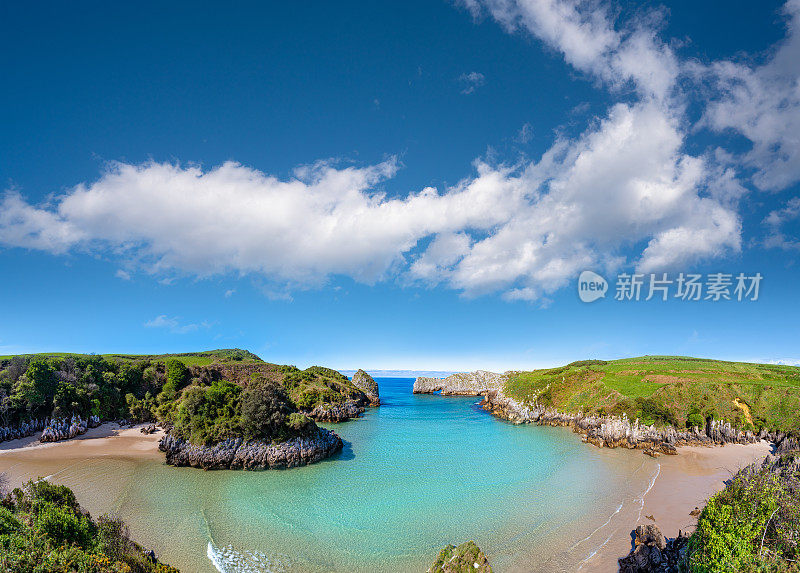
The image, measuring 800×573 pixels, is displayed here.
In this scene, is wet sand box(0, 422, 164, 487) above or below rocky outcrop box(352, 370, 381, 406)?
above

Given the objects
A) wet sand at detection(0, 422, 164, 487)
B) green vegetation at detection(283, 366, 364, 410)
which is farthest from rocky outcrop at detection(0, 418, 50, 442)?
green vegetation at detection(283, 366, 364, 410)

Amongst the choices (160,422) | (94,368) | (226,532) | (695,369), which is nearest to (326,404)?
(160,422)

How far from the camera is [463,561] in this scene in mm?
12328

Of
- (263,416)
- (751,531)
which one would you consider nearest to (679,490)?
(751,531)

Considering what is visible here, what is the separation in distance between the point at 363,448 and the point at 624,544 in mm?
28296

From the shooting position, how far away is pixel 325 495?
80.1ft

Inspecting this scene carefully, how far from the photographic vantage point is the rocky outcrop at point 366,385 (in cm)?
9875

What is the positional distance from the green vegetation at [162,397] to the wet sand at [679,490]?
87.5ft

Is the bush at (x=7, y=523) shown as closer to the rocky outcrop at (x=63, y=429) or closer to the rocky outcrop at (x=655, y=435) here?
the rocky outcrop at (x=63, y=429)

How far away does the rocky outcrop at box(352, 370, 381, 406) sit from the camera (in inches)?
3888

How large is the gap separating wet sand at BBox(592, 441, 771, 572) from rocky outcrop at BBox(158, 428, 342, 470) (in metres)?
24.1

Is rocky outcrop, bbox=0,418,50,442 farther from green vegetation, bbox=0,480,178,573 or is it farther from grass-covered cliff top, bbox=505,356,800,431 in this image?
grass-covered cliff top, bbox=505,356,800,431

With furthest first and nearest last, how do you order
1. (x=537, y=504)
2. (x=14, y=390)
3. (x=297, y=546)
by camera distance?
(x=14, y=390) → (x=537, y=504) → (x=297, y=546)

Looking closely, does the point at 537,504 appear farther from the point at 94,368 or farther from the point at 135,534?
the point at 94,368
